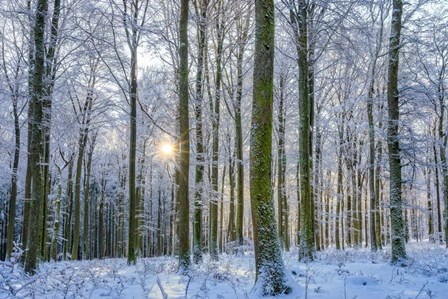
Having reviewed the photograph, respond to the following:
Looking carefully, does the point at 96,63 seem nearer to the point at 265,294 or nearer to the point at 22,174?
the point at 22,174

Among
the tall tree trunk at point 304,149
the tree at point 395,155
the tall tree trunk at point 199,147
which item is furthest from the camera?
the tall tree trunk at point 199,147

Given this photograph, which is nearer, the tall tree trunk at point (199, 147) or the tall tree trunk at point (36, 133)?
the tall tree trunk at point (36, 133)

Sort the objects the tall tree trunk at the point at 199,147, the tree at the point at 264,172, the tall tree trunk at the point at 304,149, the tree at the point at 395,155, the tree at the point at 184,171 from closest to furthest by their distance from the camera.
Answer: the tree at the point at 264,172 → the tree at the point at 184,171 → the tree at the point at 395,155 → the tall tree trunk at the point at 304,149 → the tall tree trunk at the point at 199,147

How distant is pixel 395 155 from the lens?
10.2m

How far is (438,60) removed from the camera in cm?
1908

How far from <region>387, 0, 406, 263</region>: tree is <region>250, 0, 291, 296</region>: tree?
5.52 m

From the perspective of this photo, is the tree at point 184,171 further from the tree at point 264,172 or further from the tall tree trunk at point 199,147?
the tree at point 264,172

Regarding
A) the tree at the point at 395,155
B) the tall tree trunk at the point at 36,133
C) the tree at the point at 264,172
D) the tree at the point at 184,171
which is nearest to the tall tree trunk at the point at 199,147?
the tree at the point at 184,171

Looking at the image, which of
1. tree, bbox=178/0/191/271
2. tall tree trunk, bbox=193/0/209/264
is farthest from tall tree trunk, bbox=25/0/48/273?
tall tree trunk, bbox=193/0/209/264

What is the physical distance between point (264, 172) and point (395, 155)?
6.34 m

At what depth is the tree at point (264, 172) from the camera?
17.5 feet

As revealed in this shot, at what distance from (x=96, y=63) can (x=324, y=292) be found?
53.4 feet

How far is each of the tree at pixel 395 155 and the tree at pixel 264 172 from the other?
18.1 ft

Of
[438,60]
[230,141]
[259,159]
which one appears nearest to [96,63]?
[230,141]
